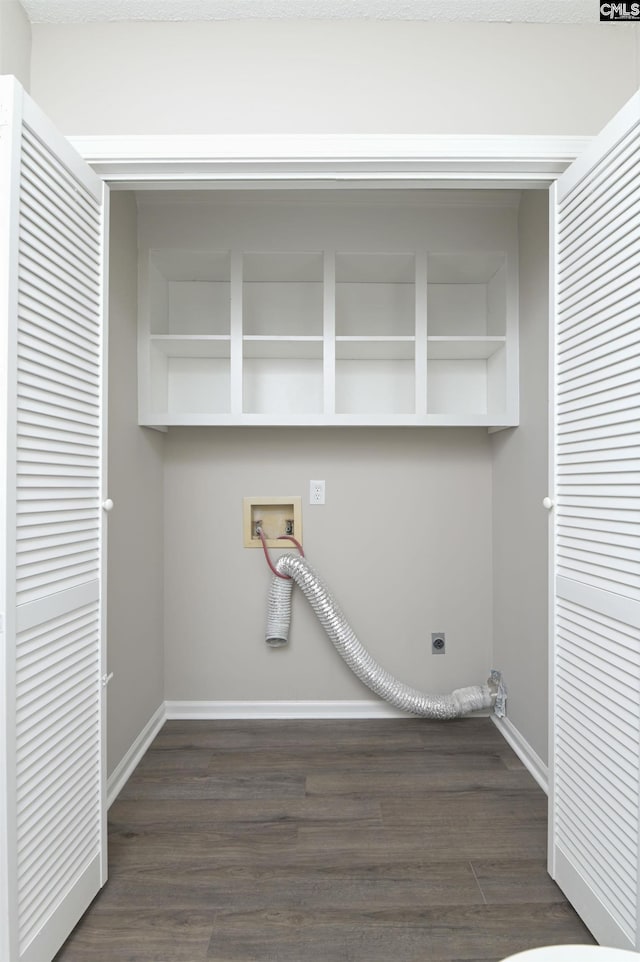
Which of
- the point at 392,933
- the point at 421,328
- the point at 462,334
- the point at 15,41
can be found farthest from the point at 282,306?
the point at 392,933

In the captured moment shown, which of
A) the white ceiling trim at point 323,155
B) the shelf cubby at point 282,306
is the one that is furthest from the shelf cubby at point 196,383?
the white ceiling trim at point 323,155

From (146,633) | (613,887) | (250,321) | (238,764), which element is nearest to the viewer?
(613,887)

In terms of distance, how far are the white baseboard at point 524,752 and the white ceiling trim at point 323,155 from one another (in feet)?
6.75

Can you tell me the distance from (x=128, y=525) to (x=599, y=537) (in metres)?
1.79

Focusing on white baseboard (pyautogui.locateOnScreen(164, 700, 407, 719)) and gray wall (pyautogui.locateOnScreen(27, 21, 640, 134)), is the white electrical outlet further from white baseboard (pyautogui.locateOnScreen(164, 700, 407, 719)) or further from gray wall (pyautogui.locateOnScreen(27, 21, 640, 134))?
gray wall (pyautogui.locateOnScreen(27, 21, 640, 134))

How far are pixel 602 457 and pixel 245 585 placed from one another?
197 centimetres

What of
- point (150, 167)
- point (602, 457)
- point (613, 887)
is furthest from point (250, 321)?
point (613, 887)

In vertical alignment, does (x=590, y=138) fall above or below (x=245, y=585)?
above

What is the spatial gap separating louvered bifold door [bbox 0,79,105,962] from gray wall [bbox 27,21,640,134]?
0.30m

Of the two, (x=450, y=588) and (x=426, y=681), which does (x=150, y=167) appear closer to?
(x=450, y=588)

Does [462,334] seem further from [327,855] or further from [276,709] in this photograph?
[327,855]

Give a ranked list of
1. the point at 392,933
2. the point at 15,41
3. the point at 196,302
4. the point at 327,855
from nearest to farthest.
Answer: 1. the point at 392,933
2. the point at 15,41
3. the point at 327,855
4. the point at 196,302

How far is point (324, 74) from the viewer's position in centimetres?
180

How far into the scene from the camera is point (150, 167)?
180 centimetres
